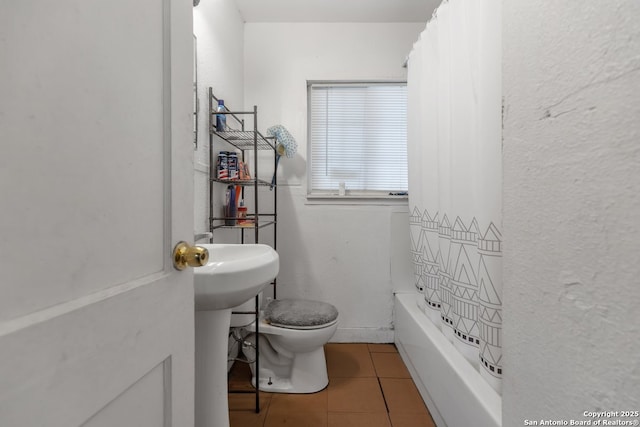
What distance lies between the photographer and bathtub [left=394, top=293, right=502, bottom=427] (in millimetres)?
863

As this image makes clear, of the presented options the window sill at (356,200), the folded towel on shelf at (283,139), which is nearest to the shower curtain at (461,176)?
the window sill at (356,200)

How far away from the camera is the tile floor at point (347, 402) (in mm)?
1249

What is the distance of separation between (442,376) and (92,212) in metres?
1.29

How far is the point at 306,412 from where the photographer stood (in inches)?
51.3

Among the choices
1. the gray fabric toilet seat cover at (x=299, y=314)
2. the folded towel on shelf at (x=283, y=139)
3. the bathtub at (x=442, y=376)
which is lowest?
the bathtub at (x=442, y=376)

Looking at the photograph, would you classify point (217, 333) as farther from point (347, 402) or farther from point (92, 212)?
point (347, 402)

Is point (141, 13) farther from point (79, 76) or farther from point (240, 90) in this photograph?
point (240, 90)

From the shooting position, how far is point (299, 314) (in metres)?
1.44

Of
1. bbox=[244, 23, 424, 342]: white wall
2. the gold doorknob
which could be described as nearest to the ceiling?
bbox=[244, 23, 424, 342]: white wall

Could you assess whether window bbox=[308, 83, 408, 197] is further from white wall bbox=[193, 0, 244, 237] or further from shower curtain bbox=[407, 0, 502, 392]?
white wall bbox=[193, 0, 244, 237]

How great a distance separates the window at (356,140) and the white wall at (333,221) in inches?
4.2

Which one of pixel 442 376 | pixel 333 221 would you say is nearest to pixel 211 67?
pixel 333 221

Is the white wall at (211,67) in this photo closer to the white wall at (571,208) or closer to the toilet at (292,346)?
the toilet at (292,346)

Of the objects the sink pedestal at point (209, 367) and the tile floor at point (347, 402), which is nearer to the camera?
the sink pedestal at point (209, 367)
